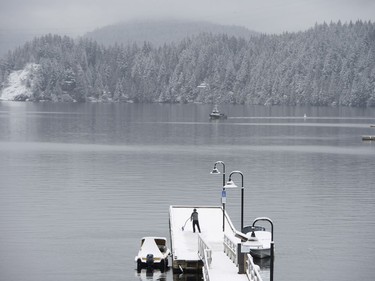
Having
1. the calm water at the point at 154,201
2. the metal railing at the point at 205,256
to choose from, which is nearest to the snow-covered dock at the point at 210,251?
the metal railing at the point at 205,256

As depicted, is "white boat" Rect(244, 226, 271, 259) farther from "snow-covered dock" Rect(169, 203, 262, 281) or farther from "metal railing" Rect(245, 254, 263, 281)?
"metal railing" Rect(245, 254, 263, 281)

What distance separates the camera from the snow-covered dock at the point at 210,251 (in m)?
45.9

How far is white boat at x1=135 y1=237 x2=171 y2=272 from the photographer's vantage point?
177ft

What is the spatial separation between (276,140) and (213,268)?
440 feet

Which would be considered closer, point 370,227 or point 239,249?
point 239,249

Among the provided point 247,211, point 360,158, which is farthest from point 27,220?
point 360,158

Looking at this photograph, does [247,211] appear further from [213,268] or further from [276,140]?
[276,140]

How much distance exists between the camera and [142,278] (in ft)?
172

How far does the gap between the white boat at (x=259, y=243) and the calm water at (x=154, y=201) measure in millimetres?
1365

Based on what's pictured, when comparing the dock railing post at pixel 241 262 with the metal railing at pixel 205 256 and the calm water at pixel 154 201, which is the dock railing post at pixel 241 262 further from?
the calm water at pixel 154 201

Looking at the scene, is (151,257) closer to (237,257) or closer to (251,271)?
(237,257)

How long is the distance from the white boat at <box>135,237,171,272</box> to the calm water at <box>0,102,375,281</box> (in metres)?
1.24

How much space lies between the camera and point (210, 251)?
48.4 meters

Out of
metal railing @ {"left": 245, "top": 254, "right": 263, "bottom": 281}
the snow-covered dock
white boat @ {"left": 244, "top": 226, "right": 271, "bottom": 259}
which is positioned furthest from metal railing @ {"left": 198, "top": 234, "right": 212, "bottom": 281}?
white boat @ {"left": 244, "top": 226, "right": 271, "bottom": 259}
